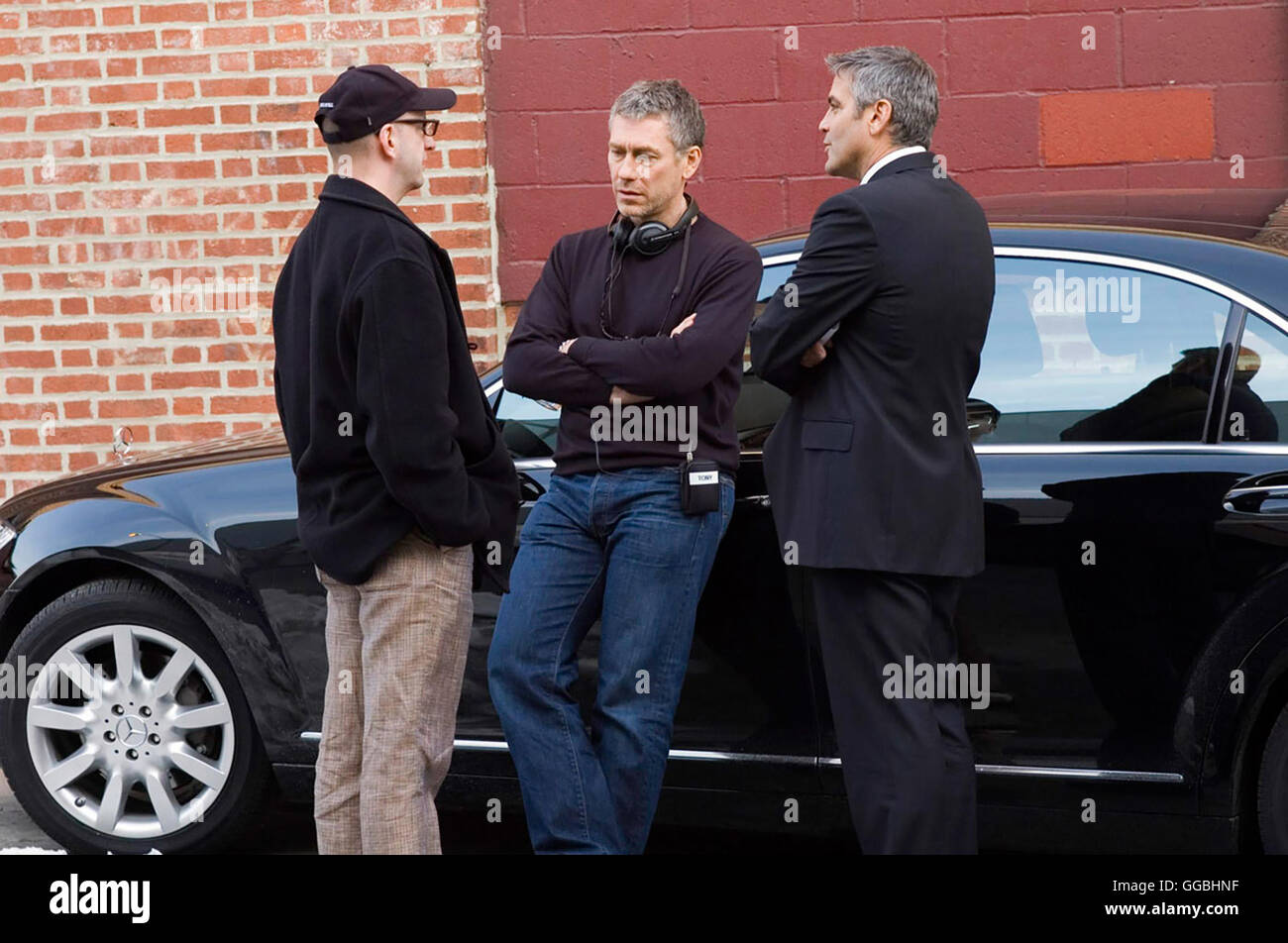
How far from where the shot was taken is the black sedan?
3658 millimetres

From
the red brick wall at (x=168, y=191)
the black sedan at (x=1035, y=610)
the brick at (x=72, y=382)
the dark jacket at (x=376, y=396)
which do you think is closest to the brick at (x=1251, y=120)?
the black sedan at (x=1035, y=610)

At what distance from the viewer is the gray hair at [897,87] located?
3.54 metres

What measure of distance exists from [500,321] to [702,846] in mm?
2978

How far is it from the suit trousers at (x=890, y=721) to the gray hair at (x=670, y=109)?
Answer: 108 cm

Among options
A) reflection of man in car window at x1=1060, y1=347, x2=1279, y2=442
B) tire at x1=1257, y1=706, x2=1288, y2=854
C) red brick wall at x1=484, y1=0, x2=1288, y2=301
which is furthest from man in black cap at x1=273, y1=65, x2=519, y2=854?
red brick wall at x1=484, y1=0, x2=1288, y2=301

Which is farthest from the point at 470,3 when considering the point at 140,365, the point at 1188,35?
the point at 1188,35

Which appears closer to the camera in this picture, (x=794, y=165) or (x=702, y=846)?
(x=702, y=846)

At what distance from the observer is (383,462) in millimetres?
3275

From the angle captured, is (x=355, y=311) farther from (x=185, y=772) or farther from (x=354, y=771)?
(x=185, y=772)

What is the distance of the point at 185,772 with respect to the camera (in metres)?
4.53

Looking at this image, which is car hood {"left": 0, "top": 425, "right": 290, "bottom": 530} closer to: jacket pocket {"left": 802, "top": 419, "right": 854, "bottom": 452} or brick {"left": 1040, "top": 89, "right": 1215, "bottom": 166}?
jacket pocket {"left": 802, "top": 419, "right": 854, "bottom": 452}

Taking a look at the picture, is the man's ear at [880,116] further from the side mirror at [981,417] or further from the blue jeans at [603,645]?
the blue jeans at [603,645]

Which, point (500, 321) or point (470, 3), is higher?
point (470, 3)

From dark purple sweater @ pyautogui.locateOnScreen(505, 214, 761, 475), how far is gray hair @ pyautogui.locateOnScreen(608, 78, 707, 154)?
20 centimetres
